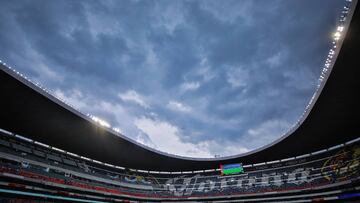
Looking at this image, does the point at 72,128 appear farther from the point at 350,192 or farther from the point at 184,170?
the point at 350,192

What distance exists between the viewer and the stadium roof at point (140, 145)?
888 inches

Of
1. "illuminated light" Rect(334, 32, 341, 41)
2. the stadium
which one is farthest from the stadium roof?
"illuminated light" Rect(334, 32, 341, 41)

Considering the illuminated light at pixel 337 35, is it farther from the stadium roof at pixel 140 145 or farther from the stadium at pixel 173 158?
the stadium roof at pixel 140 145

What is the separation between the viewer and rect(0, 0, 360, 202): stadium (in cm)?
2478

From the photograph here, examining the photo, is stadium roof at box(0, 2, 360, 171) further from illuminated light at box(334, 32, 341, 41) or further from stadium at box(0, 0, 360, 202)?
illuminated light at box(334, 32, 341, 41)

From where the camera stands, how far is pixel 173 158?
46562 millimetres

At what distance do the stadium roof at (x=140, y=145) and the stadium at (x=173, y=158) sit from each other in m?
0.11

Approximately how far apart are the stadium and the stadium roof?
111 millimetres

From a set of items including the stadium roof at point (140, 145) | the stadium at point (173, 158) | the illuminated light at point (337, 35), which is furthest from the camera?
the stadium at point (173, 158)

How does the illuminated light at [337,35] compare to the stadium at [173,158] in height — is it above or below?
above

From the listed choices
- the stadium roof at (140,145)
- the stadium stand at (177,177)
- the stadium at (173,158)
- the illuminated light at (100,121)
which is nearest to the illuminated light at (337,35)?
the stadium at (173,158)

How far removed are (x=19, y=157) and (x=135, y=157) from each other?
19420 mm

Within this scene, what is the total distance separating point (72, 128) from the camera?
34.1 meters

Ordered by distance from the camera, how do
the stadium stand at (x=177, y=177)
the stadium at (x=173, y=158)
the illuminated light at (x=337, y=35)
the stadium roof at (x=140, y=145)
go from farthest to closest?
1. the stadium stand at (x=177, y=177)
2. the stadium at (x=173, y=158)
3. the stadium roof at (x=140, y=145)
4. the illuminated light at (x=337, y=35)
